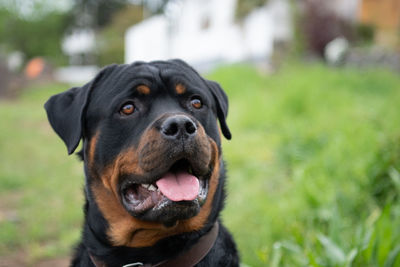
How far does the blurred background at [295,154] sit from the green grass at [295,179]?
13 mm

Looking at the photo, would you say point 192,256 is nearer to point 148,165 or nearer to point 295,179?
point 148,165

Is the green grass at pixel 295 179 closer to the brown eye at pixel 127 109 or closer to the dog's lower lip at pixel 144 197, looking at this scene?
the dog's lower lip at pixel 144 197

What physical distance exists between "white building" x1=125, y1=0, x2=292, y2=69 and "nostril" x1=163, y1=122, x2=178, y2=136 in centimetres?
832

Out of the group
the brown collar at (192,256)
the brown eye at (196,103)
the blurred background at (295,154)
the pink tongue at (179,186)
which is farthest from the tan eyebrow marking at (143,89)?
the blurred background at (295,154)

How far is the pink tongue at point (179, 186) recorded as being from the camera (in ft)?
7.18

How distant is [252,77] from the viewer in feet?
31.3

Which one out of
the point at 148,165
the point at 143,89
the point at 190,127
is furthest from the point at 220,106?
the point at 148,165

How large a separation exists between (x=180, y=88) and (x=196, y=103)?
13 centimetres

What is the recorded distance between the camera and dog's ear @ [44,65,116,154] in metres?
2.46

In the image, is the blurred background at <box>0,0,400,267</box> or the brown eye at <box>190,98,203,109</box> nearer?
the brown eye at <box>190,98,203,109</box>

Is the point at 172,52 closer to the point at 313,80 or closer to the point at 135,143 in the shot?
the point at 313,80

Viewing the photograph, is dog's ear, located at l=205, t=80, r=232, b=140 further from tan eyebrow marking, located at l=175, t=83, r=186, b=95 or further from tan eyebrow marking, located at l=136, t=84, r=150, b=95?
tan eyebrow marking, located at l=136, t=84, r=150, b=95

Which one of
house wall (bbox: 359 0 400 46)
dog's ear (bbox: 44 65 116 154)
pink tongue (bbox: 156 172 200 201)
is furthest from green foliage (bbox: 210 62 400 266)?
house wall (bbox: 359 0 400 46)

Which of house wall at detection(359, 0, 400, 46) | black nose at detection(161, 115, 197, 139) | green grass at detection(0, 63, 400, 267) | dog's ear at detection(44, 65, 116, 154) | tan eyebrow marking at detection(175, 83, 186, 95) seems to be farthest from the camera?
house wall at detection(359, 0, 400, 46)
